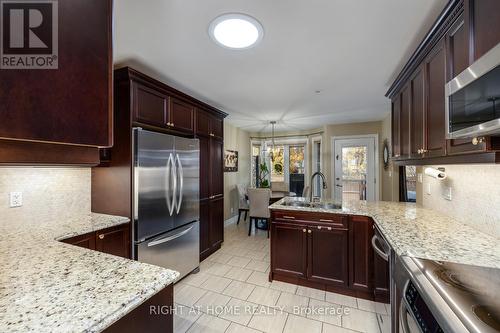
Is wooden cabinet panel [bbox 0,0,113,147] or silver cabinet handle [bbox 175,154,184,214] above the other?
wooden cabinet panel [bbox 0,0,113,147]

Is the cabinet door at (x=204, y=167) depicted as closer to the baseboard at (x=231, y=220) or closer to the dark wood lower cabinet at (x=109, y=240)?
the dark wood lower cabinet at (x=109, y=240)

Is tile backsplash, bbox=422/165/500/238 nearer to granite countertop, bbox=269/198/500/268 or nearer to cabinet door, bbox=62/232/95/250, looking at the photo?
granite countertop, bbox=269/198/500/268

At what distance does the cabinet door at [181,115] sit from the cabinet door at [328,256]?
1927 mm

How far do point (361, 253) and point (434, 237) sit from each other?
0.87 meters

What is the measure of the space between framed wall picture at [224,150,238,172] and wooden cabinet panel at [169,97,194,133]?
2.04 m

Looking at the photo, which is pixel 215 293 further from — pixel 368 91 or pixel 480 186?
pixel 368 91

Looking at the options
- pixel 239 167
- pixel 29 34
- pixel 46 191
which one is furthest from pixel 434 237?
pixel 239 167

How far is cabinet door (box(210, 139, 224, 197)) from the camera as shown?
11.0 feet

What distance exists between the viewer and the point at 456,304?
2.54 feet

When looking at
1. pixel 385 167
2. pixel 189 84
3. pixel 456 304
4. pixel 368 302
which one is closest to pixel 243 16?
pixel 189 84

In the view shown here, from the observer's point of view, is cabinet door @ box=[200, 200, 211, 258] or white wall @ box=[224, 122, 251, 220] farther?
white wall @ box=[224, 122, 251, 220]

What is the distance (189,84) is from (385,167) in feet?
13.8

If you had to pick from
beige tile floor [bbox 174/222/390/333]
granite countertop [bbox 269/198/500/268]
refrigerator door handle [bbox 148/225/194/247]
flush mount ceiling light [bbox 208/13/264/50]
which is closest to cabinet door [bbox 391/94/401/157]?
granite countertop [bbox 269/198/500/268]

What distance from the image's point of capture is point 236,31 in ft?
5.41
